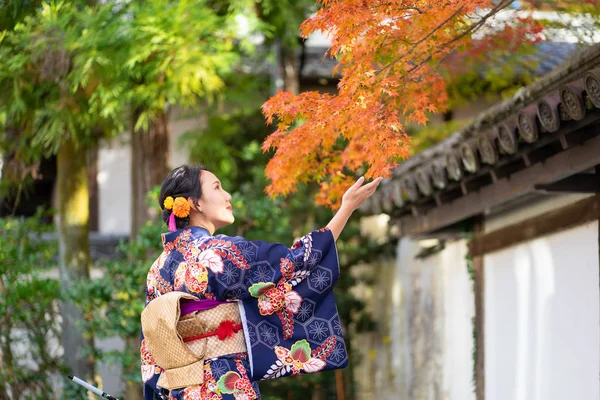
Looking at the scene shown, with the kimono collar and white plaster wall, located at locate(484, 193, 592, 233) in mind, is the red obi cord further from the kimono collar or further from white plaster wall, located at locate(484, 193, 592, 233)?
white plaster wall, located at locate(484, 193, 592, 233)

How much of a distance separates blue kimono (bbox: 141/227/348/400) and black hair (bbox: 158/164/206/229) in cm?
19

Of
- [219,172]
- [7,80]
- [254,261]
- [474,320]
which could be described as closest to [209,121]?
[219,172]

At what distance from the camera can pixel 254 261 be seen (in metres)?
4.46

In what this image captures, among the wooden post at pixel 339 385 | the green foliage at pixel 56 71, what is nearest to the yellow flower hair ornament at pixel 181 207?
the green foliage at pixel 56 71

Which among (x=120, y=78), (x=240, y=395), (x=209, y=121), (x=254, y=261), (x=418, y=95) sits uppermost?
(x=209, y=121)

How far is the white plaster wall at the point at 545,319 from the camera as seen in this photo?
6.10 m

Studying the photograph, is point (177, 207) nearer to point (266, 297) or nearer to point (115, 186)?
point (266, 297)

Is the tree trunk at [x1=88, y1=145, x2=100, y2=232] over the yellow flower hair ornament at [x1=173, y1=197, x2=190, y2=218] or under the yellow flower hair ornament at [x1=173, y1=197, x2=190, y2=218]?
over

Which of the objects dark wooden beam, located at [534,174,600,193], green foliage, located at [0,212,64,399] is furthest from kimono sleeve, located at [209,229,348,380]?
green foliage, located at [0,212,64,399]

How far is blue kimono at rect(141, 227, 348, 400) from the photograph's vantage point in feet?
14.6

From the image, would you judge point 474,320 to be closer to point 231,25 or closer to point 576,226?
point 576,226

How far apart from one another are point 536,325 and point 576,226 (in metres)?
1.02

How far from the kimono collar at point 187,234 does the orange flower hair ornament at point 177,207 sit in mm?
45

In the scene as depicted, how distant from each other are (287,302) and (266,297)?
0.11 metres
